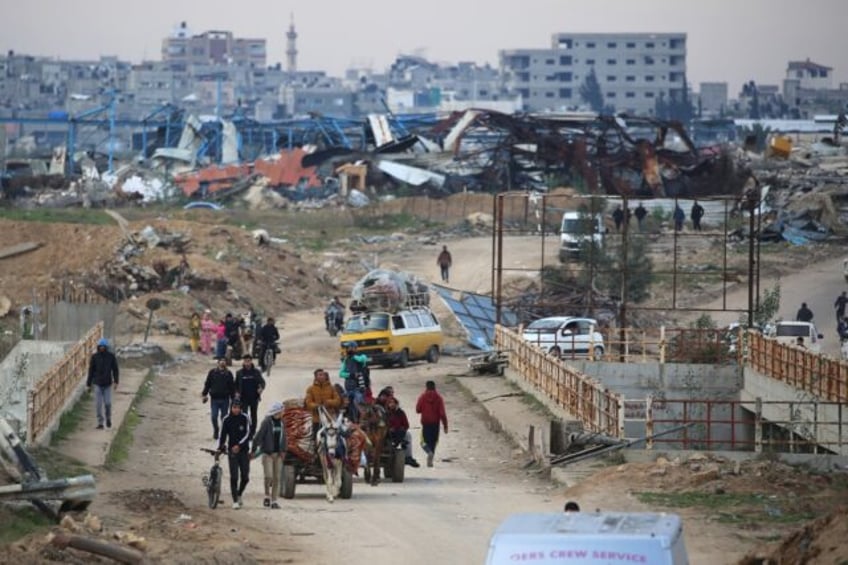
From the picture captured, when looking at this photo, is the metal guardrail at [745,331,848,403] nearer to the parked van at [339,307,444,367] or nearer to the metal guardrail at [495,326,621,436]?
the metal guardrail at [495,326,621,436]

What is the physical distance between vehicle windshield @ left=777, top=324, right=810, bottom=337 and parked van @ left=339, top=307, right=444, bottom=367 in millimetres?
8033

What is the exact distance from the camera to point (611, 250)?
63.9 meters

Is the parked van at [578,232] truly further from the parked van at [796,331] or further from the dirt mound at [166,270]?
the parked van at [796,331]

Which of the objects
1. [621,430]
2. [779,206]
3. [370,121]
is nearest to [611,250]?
[779,206]

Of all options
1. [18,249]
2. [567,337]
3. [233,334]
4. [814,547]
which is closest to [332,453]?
[814,547]

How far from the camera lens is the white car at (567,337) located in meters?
44.0

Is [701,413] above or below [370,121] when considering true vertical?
below

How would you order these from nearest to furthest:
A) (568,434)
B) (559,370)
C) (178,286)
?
(568,434) → (559,370) → (178,286)

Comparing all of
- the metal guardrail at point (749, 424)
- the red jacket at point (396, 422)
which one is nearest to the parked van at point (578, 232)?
the metal guardrail at point (749, 424)

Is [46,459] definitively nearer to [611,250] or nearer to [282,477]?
[282,477]

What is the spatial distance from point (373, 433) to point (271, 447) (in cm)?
287

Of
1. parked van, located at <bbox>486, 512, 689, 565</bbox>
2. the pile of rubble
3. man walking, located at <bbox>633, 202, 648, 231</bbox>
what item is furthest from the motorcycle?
parked van, located at <bbox>486, 512, 689, 565</bbox>

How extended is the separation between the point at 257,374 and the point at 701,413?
1468 cm

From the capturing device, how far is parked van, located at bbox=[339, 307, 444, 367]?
44656mm
